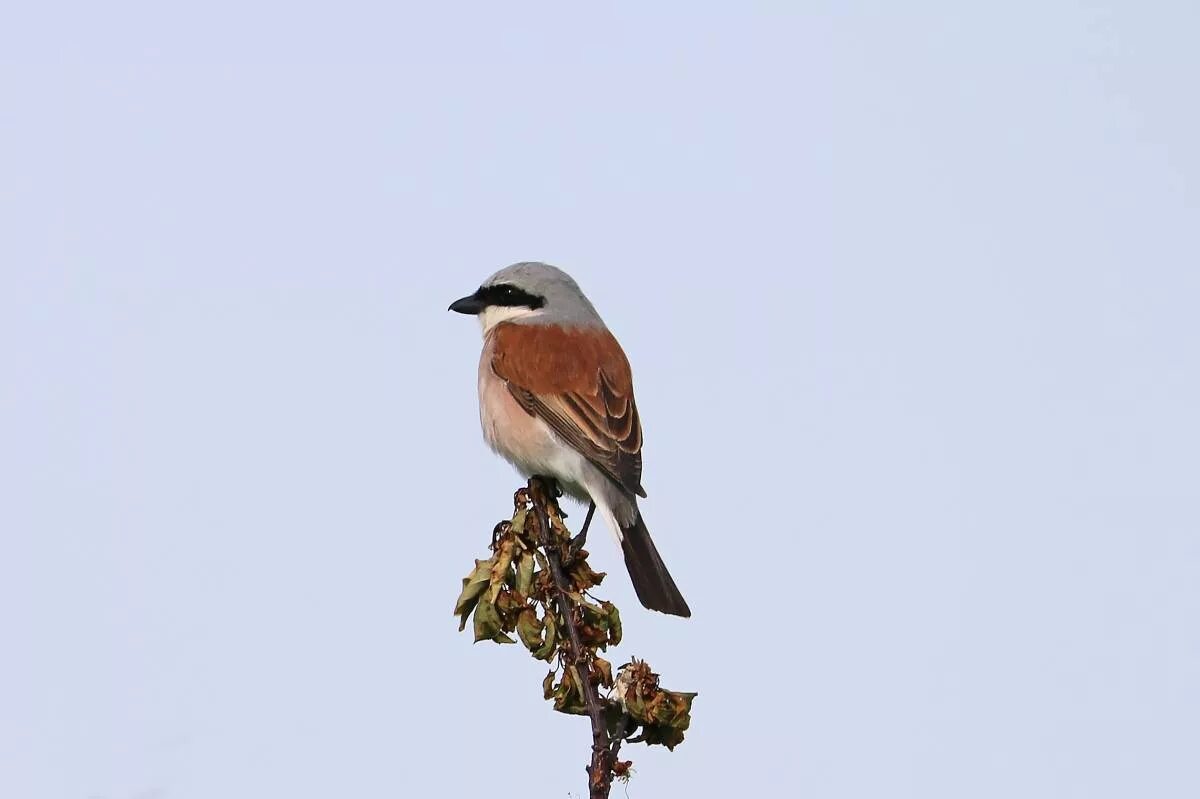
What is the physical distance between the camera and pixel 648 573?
5293 millimetres

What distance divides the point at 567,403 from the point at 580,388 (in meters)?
0.09

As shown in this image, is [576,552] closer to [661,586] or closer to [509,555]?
[509,555]

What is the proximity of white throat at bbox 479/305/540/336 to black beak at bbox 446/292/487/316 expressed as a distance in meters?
0.03

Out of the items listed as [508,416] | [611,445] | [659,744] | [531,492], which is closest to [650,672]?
[659,744]

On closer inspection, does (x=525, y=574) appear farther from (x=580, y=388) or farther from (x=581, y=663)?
(x=580, y=388)

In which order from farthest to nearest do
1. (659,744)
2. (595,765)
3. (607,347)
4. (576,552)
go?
(607,347) → (576,552) → (659,744) → (595,765)

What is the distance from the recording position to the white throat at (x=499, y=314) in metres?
6.50

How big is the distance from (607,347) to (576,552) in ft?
7.64

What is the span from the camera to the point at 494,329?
21.0 ft

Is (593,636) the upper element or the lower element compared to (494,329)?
lower

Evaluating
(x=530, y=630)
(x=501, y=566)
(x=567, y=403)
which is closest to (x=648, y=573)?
(x=567, y=403)

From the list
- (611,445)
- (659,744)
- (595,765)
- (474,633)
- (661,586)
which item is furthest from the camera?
(611,445)

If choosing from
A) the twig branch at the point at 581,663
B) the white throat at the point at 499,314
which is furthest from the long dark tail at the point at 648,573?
the white throat at the point at 499,314

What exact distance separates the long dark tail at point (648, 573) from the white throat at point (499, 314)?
130 centimetres
